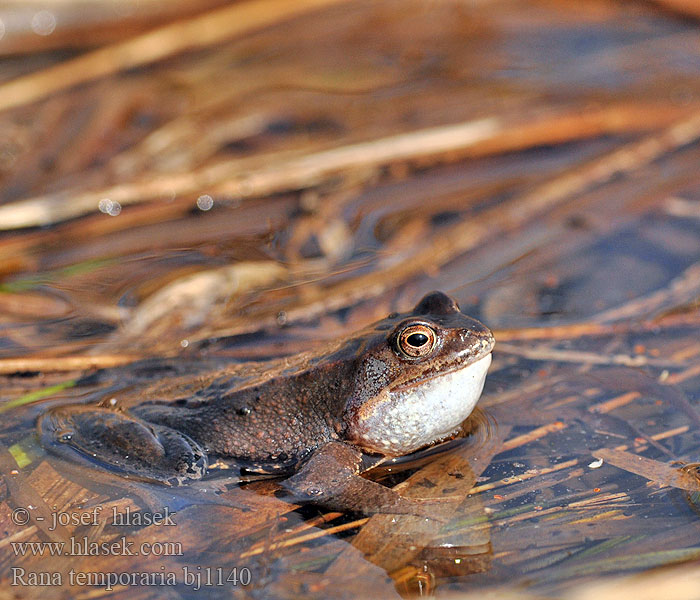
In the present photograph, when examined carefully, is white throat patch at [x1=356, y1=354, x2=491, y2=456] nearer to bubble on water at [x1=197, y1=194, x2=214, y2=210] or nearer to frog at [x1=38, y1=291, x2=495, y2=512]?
frog at [x1=38, y1=291, x2=495, y2=512]

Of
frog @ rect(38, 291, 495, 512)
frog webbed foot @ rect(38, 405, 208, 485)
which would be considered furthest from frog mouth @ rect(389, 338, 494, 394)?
frog webbed foot @ rect(38, 405, 208, 485)

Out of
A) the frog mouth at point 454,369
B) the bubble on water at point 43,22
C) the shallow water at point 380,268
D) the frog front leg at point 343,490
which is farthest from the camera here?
the bubble on water at point 43,22

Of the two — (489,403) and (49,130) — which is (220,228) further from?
(489,403)

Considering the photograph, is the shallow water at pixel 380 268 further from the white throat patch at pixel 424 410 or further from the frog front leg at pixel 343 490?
the white throat patch at pixel 424 410

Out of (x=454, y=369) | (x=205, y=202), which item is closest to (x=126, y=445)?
(x=454, y=369)

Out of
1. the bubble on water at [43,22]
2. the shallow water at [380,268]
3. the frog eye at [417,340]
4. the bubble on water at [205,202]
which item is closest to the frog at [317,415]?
the frog eye at [417,340]

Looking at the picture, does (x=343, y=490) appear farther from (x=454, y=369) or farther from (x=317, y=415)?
(x=454, y=369)
